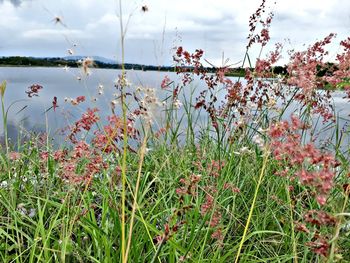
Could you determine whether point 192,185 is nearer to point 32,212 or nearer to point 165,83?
point 32,212

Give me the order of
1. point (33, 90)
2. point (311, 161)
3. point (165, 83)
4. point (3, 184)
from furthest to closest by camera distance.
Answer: point (165, 83) → point (33, 90) → point (3, 184) → point (311, 161)

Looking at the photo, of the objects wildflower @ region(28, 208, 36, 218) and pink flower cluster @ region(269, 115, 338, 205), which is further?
wildflower @ region(28, 208, 36, 218)

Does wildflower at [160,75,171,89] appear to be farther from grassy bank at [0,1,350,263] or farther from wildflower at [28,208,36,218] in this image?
wildflower at [28,208,36,218]

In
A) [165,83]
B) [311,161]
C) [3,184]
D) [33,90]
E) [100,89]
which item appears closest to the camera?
[311,161]

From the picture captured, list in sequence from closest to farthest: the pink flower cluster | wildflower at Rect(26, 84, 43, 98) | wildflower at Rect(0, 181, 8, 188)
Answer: the pink flower cluster
wildflower at Rect(0, 181, 8, 188)
wildflower at Rect(26, 84, 43, 98)

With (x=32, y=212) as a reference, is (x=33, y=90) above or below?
above

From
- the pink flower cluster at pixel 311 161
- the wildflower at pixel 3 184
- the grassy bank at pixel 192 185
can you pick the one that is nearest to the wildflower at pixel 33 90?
the grassy bank at pixel 192 185

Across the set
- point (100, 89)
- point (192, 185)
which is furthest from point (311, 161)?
point (100, 89)

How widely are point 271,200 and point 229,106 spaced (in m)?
1.15

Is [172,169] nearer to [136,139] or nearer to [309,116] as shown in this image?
[136,139]

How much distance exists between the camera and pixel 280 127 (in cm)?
170

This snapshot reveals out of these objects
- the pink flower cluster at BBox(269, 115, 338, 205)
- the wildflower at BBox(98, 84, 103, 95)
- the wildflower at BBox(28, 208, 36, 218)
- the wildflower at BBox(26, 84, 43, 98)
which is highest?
the pink flower cluster at BBox(269, 115, 338, 205)

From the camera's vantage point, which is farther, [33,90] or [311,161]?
[33,90]

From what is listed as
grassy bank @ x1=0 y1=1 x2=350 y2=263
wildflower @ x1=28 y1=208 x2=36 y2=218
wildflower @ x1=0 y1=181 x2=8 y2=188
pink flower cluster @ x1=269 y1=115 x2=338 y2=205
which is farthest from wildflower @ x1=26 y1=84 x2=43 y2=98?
pink flower cluster @ x1=269 y1=115 x2=338 y2=205
